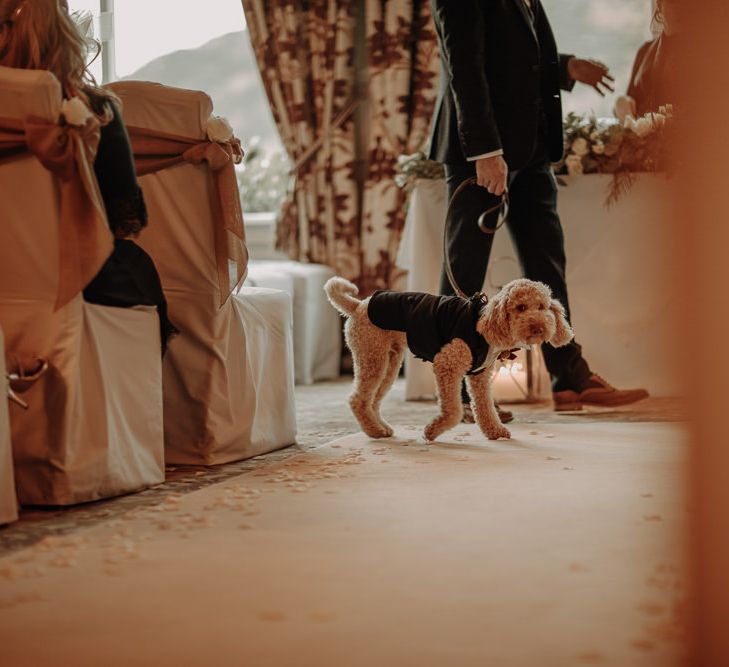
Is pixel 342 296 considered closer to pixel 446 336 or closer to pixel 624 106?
pixel 446 336

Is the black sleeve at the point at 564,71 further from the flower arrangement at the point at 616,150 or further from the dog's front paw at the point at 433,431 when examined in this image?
the dog's front paw at the point at 433,431

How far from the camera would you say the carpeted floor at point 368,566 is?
1240 millimetres

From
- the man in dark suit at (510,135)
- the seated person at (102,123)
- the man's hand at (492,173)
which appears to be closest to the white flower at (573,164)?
the man in dark suit at (510,135)

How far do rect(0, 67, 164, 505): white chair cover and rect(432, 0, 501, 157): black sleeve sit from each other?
1.40m

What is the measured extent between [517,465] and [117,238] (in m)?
1.12

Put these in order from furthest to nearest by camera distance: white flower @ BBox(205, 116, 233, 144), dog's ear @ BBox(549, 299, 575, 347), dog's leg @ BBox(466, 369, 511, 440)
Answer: dog's leg @ BBox(466, 369, 511, 440)
dog's ear @ BBox(549, 299, 575, 347)
white flower @ BBox(205, 116, 233, 144)

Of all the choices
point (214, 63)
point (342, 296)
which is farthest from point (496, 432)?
point (214, 63)

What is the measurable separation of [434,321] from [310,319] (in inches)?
88.3

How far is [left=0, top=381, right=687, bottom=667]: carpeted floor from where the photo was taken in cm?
124

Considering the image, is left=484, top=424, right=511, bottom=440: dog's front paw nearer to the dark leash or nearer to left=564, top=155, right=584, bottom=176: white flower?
the dark leash

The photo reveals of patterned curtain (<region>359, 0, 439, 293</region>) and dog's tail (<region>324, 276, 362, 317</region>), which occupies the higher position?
patterned curtain (<region>359, 0, 439, 293</region>)

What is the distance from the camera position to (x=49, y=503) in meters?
2.13

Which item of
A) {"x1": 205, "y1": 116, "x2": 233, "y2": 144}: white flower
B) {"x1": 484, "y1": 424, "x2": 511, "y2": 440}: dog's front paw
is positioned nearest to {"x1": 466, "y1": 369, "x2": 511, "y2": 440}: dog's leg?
{"x1": 484, "y1": 424, "x2": 511, "y2": 440}: dog's front paw

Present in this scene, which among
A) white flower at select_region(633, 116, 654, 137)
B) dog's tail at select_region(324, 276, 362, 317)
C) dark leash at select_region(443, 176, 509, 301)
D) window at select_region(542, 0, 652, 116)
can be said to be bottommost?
dog's tail at select_region(324, 276, 362, 317)
